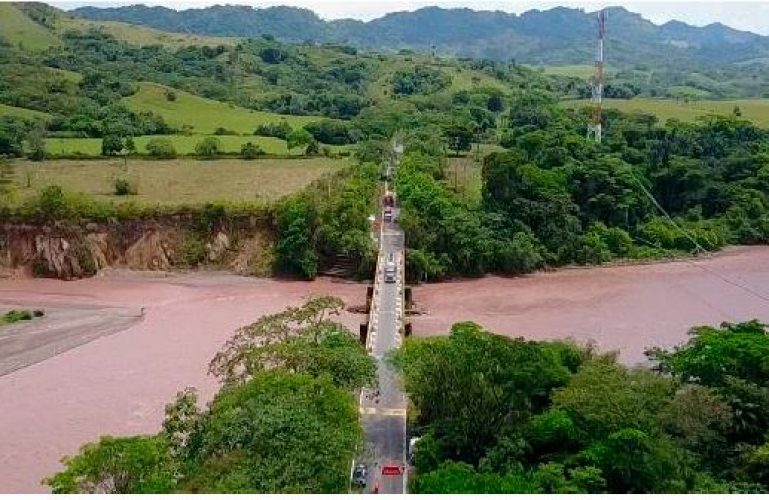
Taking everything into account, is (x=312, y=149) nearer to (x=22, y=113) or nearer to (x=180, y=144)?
(x=180, y=144)

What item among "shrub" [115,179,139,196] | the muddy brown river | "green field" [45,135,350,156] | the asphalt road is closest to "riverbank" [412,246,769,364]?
the muddy brown river

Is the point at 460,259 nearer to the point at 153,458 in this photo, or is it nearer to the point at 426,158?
the point at 426,158

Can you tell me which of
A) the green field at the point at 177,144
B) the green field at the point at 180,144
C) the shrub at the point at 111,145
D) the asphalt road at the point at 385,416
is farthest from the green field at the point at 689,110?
the asphalt road at the point at 385,416

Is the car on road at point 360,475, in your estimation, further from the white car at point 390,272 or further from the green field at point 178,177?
the green field at point 178,177

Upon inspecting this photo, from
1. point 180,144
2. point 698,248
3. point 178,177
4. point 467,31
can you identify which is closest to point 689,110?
point 698,248

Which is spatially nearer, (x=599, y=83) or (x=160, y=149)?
(x=599, y=83)

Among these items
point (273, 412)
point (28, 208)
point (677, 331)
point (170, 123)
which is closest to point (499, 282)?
point (677, 331)
